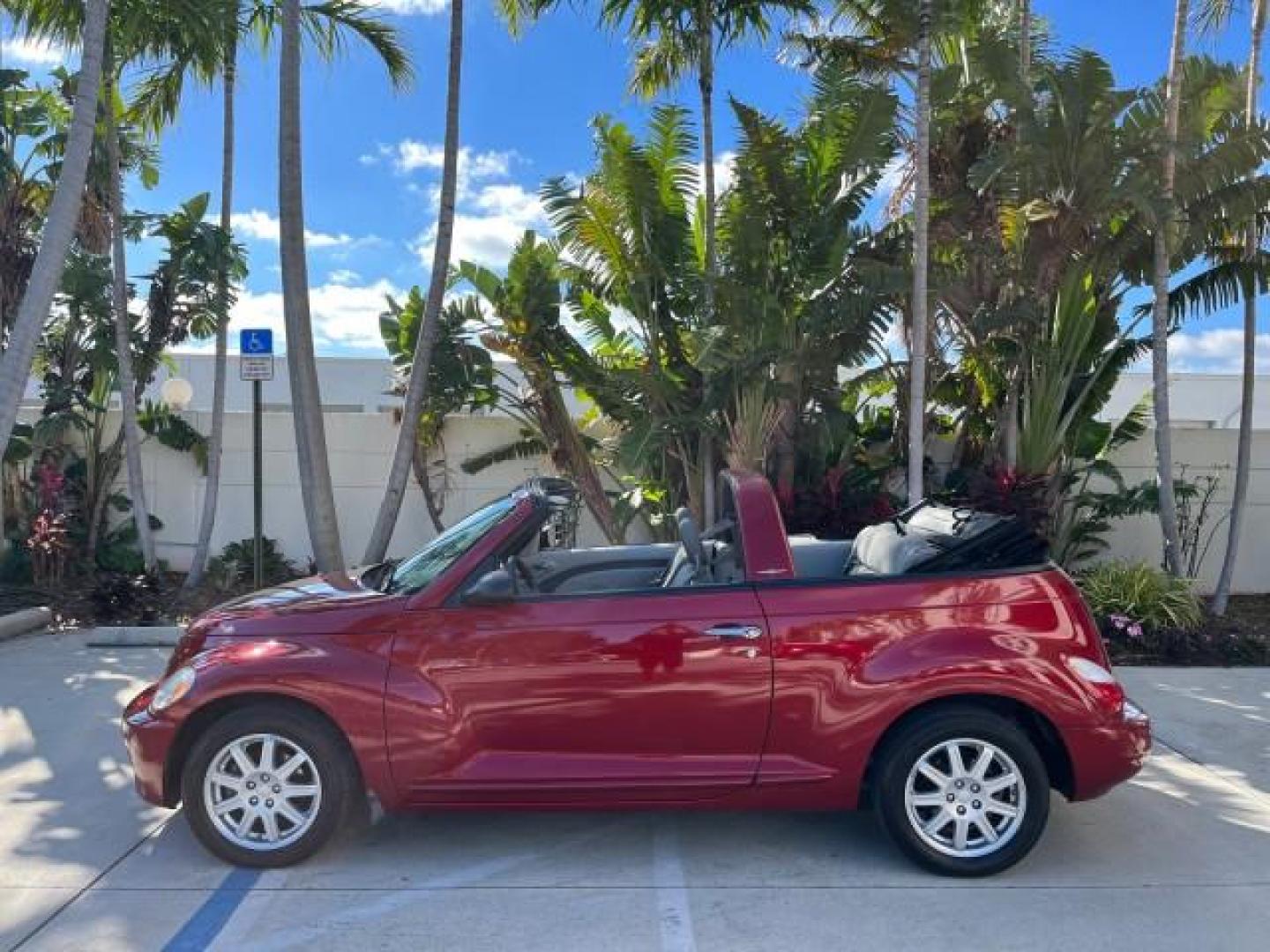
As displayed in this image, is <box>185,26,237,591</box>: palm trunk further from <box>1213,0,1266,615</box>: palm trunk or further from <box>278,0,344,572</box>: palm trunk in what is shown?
<box>1213,0,1266,615</box>: palm trunk

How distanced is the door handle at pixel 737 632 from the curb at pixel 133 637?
6.30 meters

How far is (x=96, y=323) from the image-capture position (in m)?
11.1

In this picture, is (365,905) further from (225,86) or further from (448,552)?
(225,86)

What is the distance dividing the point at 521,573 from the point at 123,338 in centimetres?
766

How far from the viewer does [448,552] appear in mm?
4586

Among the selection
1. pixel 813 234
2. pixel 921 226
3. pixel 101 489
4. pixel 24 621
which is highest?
pixel 813 234

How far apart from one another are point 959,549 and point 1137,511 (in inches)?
271

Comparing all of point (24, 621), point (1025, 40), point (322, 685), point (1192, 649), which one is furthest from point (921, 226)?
point (24, 621)

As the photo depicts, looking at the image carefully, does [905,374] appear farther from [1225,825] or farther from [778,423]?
[1225,825]

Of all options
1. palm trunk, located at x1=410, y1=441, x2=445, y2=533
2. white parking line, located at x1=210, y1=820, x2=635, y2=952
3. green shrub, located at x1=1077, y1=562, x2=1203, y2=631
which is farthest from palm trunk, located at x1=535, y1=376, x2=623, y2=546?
white parking line, located at x1=210, y1=820, x2=635, y2=952

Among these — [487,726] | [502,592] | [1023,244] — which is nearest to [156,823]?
[487,726]

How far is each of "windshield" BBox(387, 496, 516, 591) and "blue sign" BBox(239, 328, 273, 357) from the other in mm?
4653

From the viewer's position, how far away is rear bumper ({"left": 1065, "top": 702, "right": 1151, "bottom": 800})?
409cm

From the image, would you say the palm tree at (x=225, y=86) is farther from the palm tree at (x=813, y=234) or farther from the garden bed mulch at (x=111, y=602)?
the palm tree at (x=813, y=234)
